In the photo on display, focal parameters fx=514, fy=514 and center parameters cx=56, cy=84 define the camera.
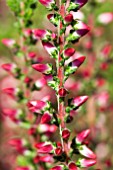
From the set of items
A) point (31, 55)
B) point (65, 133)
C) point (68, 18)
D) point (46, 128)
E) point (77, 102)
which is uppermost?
point (31, 55)

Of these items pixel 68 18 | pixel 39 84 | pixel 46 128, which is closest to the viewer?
pixel 68 18

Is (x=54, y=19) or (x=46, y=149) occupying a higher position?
(x=54, y=19)

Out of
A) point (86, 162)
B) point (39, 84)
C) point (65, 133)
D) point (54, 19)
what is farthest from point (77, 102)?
point (39, 84)

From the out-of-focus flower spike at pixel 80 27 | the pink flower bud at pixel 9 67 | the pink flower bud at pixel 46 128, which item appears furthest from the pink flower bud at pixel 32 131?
the out-of-focus flower spike at pixel 80 27

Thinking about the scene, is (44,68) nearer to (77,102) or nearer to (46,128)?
(77,102)

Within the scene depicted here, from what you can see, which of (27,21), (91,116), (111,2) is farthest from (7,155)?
(111,2)

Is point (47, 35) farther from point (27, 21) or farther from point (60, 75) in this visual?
point (27, 21)

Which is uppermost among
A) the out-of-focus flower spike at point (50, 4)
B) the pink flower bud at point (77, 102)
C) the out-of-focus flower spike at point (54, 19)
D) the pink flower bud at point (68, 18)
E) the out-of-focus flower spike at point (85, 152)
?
the out-of-focus flower spike at point (50, 4)

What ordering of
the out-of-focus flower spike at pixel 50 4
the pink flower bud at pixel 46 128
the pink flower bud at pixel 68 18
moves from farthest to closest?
the pink flower bud at pixel 46 128 → the out-of-focus flower spike at pixel 50 4 → the pink flower bud at pixel 68 18

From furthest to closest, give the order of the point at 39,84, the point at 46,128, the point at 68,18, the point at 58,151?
the point at 46,128 < the point at 39,84 < the point at 58,151 < the point at 68,18

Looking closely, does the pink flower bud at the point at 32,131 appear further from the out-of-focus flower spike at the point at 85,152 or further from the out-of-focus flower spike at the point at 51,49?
the out-of-focus flower spike at the point at 51,49

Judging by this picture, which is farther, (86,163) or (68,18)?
(86,163)

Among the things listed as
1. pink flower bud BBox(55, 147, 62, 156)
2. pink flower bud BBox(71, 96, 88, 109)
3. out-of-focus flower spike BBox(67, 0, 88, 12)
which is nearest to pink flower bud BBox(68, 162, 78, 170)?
pink flower bud BBox(55, 147, 62, 156)
